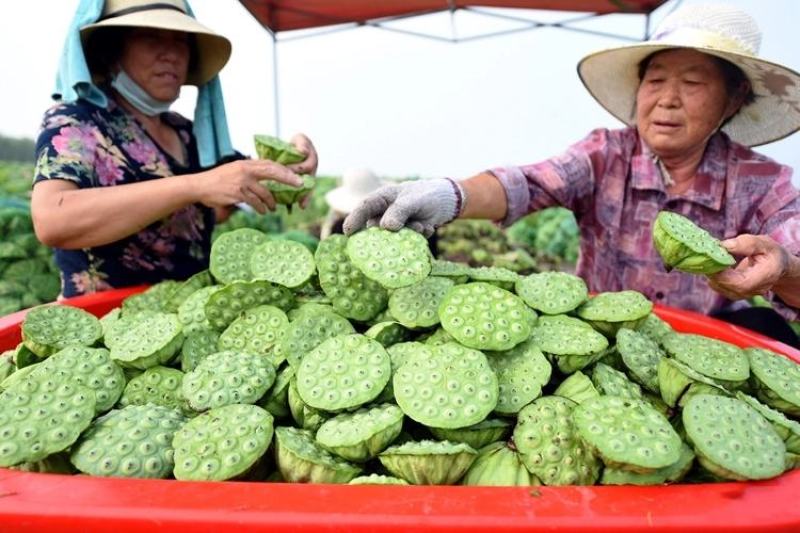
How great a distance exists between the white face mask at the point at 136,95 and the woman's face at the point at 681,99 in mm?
1662

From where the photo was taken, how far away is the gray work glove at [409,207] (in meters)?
1.40

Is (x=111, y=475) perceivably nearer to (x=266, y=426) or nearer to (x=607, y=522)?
(x=266, y=426)

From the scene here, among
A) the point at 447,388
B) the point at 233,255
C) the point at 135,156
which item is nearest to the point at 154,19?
the point at 135,156

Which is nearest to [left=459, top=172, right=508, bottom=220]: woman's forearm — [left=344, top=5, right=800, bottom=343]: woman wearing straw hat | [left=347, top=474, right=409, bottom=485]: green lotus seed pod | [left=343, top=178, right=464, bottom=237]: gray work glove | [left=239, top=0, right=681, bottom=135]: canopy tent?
[left=344, top=5, right=800, bottom=343]: woman wearing straw hat

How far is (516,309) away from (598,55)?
3.83 ft

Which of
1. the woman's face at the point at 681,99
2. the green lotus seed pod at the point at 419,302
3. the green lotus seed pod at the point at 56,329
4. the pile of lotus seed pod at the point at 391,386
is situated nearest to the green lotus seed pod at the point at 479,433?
the pile of lotus seed pod at the point at 391,386

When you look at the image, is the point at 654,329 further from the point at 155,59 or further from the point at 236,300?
the point at 155,59

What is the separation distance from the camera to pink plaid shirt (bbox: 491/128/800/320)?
193 cm

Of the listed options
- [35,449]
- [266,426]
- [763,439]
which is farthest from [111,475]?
[763,439]

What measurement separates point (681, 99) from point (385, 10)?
4151 mm

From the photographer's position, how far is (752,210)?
6.36ft

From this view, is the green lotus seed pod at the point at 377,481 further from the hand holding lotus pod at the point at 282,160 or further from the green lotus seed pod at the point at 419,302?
the hand holding lotus pod at the point at 282,160

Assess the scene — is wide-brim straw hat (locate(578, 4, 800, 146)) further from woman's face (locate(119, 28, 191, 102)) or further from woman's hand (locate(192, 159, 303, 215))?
woman's face (locate(119, 28, 191, 102))

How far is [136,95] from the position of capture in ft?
6.72
